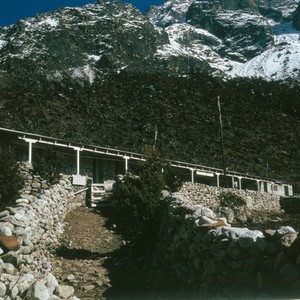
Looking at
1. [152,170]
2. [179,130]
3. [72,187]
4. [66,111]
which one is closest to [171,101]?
[179,130]

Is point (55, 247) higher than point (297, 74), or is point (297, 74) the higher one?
point (297, 74)

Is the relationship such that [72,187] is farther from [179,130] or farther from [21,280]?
[179,130]

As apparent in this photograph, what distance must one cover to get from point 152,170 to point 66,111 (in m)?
46.6

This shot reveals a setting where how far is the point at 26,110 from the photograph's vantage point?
5519 centimetres

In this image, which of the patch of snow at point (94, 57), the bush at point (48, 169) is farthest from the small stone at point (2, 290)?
the patch of snow at point (94, 57)

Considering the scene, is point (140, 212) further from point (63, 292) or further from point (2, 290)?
point (63, 292)

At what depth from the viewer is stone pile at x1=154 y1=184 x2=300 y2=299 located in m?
5.49

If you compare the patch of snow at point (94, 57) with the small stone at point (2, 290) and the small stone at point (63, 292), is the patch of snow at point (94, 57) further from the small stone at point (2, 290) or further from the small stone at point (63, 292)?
the small stone at point (63, 292)

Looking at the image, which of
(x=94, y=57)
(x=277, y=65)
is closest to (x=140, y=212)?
(x=94, y=57)

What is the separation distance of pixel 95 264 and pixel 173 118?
51.8 meters

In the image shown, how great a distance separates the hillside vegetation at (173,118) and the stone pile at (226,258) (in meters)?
32.0

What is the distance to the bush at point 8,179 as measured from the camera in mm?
14156

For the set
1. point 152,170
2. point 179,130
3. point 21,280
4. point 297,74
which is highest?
point 297,74

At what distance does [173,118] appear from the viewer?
204ft
